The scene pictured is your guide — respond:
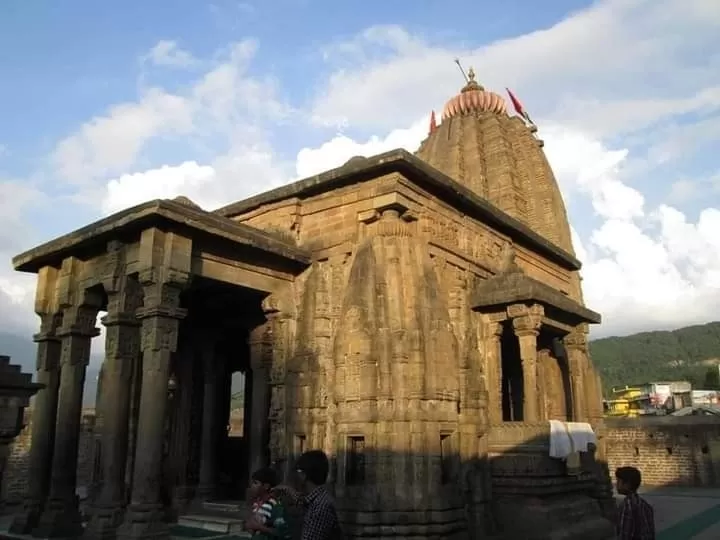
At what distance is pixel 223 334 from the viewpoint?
16234 millimetres

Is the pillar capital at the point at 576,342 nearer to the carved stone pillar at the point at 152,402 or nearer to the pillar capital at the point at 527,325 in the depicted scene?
the pillar capital at the point at 527,325

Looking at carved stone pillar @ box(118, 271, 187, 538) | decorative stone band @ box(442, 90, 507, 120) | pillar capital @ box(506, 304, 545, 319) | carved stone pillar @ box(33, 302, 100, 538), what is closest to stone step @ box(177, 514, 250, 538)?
carved stone pillar @ box(33, 302, 100, 538)

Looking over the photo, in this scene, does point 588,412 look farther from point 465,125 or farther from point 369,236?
point 465,125

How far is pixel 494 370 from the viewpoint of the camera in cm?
1316

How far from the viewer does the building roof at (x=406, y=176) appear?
1112 centimetres

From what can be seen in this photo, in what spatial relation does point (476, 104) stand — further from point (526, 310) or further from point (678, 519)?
point (678, 519)

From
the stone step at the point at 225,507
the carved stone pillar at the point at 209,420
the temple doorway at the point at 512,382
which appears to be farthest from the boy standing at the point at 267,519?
the temple doorway at the point at 512,382

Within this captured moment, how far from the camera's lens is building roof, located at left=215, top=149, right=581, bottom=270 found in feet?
36.5

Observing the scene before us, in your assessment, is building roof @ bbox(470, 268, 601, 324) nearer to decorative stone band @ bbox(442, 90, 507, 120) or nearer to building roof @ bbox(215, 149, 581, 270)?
building roof @ bbox(215, 149, 581, 270)

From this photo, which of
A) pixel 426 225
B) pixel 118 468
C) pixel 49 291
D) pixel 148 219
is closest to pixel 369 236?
pixel 426 225

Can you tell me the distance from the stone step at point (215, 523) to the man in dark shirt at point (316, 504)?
7.91 meters

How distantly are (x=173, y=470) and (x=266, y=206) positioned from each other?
22.8 ft

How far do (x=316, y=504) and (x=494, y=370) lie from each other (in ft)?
31.6

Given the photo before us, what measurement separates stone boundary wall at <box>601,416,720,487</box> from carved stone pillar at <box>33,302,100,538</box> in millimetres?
20971
